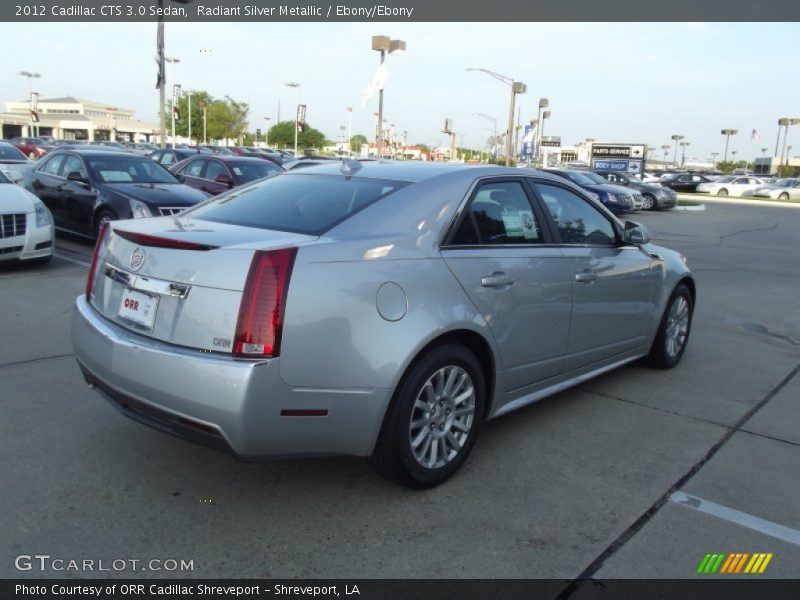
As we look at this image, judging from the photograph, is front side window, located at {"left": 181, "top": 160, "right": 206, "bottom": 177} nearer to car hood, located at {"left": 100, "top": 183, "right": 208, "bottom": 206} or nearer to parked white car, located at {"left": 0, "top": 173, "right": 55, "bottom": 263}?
car hood, located at {"left": 100, "top": 183, "right": 208, "bottom": 206}

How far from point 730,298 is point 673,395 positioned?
4712 millimetres

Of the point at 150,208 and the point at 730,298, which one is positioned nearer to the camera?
the point at 730,298

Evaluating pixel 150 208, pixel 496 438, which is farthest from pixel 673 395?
pixel 150 208

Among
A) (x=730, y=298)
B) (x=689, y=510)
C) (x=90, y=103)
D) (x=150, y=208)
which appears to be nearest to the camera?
(x=689, y=510)

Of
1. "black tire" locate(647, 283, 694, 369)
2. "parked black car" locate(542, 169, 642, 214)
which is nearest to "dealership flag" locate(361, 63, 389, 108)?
"parked black car" locate(542, 169, 642, 214)

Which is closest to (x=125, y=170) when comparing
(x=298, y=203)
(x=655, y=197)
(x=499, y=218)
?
(x=298, y=203)

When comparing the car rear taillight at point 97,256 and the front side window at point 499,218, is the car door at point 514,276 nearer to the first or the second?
the front side window at point 499,218

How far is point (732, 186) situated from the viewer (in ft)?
144

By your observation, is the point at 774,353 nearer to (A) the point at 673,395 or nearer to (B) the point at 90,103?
(A) the point at 673,395

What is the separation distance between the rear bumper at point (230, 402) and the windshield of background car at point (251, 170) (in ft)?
36.8

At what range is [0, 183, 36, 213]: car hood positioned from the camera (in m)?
8.08

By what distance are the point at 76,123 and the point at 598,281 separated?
330ft

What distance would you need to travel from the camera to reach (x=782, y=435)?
14.4 feet

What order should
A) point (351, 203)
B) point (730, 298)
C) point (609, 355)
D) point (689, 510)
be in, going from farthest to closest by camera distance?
point (730, 298) → point (609, 355) → point (351, 203) → point (689, 510)
